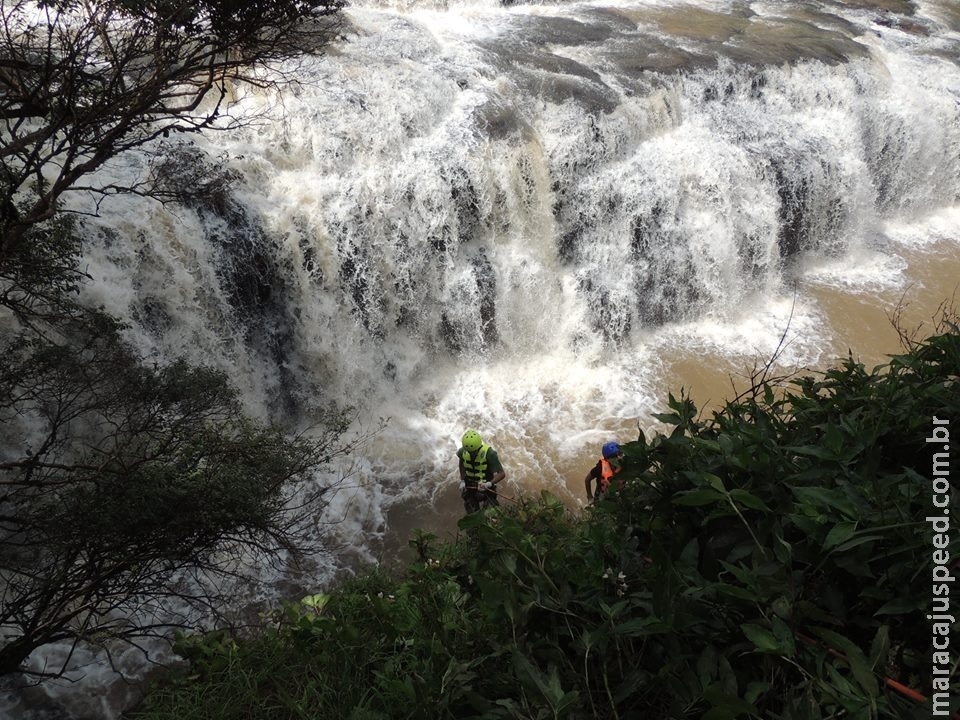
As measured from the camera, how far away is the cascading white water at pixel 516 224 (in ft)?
26.9

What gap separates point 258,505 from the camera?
4734mm

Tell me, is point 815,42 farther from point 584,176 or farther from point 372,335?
point 372,335

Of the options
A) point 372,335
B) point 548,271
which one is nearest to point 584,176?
point 548,271

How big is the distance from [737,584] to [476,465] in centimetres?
448

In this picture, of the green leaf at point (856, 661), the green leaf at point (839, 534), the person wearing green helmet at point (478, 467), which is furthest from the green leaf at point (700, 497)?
the person wearing green helmet at point (478, 467)

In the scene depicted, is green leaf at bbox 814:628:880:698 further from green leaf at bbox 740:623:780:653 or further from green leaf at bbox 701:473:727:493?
green leaf at bbox 701:473:727:493

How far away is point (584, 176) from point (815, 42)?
6.92 m

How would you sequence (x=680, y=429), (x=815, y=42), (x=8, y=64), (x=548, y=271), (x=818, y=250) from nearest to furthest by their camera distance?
(x=680, y=429) → (x=8, y=64) → (x=548, y=271) → (x=818, y=250) → (x=815, y=42)

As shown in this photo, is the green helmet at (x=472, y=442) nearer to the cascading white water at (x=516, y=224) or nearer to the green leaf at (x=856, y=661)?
the cascading white water at (x=516, y=224)

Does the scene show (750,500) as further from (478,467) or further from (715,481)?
(478,467)

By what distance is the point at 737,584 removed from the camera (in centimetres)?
173

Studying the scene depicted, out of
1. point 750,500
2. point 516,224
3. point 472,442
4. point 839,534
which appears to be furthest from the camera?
point 516,224

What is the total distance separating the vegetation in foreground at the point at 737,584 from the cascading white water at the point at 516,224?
5.68 meters

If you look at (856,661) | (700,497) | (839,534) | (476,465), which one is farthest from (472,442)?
(856,661)
